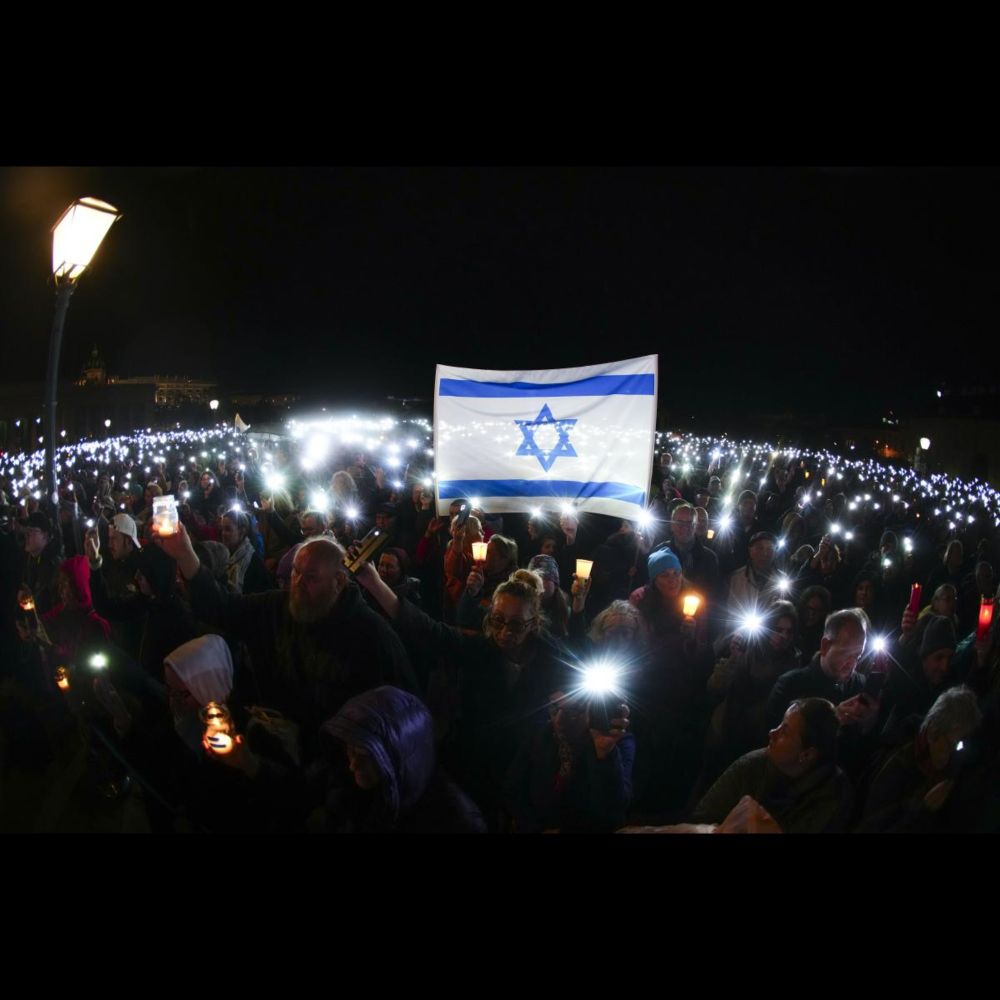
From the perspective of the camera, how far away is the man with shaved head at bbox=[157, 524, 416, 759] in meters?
3.18

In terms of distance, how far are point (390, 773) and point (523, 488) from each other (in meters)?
2.64

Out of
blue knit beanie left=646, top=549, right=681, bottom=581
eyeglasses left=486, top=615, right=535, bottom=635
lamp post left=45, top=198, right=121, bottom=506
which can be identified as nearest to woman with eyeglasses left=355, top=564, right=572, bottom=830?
eyeglasses left=486, top=615, right=535, bottom=635

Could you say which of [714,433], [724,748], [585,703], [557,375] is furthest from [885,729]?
[714,433]

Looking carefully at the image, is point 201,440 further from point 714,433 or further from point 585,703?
point 714,433

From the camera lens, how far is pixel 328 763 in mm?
2789

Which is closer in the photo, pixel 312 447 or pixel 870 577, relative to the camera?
pixel 870 577

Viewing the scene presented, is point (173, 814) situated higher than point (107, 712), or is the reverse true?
point (107, 712)

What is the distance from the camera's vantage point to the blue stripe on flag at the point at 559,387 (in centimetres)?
477

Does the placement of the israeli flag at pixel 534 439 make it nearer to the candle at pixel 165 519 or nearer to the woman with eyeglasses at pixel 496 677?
the woman with eyeglasses at pixel 496 677

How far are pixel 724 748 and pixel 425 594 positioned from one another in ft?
11.5

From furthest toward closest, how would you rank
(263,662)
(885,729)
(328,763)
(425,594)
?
(425,594), (885,729), (263,662), (328,763)

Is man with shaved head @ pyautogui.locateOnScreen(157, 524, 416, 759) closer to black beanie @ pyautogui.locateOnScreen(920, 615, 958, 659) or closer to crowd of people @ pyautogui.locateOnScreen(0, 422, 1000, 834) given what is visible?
crowd of people @ pyautogui.locateOnScreen(0, 422, 1000, 834)

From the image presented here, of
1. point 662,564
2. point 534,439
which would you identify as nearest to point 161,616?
point 534,439

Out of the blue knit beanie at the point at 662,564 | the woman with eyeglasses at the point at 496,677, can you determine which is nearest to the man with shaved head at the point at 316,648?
the woman with eyeglasses at the point at 496,677
